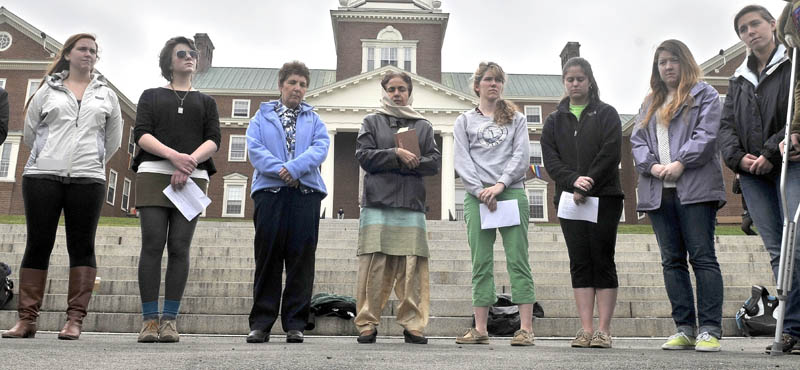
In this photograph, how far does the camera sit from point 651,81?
5.16 m

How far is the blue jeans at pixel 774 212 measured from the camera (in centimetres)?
405

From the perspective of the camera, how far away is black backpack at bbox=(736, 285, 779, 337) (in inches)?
259

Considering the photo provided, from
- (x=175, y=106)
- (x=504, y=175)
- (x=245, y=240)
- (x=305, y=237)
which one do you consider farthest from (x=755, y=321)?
(x=245, y=240)

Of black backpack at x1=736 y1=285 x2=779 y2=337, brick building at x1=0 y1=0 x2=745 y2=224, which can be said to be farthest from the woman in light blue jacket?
brick building at x1=0 y1=0 x2=745 y2=224

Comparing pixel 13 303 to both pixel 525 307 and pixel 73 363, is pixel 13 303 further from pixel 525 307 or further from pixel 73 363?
pixel 525 307

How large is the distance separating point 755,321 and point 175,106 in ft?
19.4

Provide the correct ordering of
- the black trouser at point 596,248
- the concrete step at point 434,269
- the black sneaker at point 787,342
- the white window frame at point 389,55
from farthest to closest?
the white window frame at point 389,55 → the concrete step at point 434,269 → the black trouser at point 596,248 → the black sneaker at point 787,342

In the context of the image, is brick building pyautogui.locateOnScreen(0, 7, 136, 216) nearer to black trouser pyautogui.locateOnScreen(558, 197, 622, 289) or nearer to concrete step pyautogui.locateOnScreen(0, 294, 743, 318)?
concrete step pyautogui.locateOnScreen(0, 294, 743, 318)

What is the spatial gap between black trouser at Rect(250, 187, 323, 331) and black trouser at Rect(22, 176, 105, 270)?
122 cm

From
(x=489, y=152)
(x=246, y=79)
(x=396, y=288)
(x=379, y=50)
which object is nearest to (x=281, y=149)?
(x=396, y=288)

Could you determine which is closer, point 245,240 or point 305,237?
point 305,237

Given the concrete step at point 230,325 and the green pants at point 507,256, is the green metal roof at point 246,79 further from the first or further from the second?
the green pants at point 507,256

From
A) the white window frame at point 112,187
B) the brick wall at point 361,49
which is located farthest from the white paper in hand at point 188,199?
the white window frame at point 112,187

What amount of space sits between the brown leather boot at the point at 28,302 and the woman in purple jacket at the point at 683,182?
4.55m
